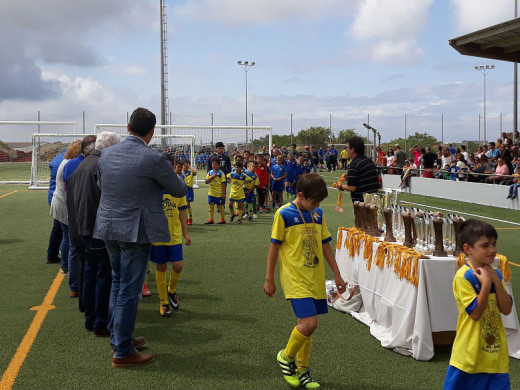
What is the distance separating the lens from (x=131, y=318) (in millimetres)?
4492

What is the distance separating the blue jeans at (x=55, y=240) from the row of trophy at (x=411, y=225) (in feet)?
15.2

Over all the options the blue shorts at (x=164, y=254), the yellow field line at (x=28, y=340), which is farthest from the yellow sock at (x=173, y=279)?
the yellow field line at (x=28, y=340)

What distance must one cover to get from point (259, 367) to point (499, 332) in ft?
6.66

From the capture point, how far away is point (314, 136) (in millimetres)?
58562

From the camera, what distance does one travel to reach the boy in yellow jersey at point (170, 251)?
19.3ft

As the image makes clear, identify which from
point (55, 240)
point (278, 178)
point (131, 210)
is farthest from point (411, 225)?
point (278, 178)

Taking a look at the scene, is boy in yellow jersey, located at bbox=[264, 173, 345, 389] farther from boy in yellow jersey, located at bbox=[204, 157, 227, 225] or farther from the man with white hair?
boy in yellow jersey, located at bbox=[204, 157, 227, 225]

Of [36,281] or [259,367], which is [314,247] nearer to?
[259,367]

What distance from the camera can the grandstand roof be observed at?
736cm

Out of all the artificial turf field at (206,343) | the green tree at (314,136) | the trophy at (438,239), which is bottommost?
the artificial turf field at (206,343)

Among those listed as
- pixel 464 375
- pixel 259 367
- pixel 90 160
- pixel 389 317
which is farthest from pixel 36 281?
pixel 464 375

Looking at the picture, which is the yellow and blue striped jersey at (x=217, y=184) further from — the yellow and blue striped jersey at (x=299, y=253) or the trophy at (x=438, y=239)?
the yellow and blue striped jersey at (x=299, y=253)

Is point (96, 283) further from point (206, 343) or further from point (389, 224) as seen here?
point (389, 224)

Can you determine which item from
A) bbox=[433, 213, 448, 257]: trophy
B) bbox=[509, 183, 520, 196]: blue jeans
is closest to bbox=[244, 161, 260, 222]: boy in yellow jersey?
bbox=[509, 183, 520, 196]: blue jeans
